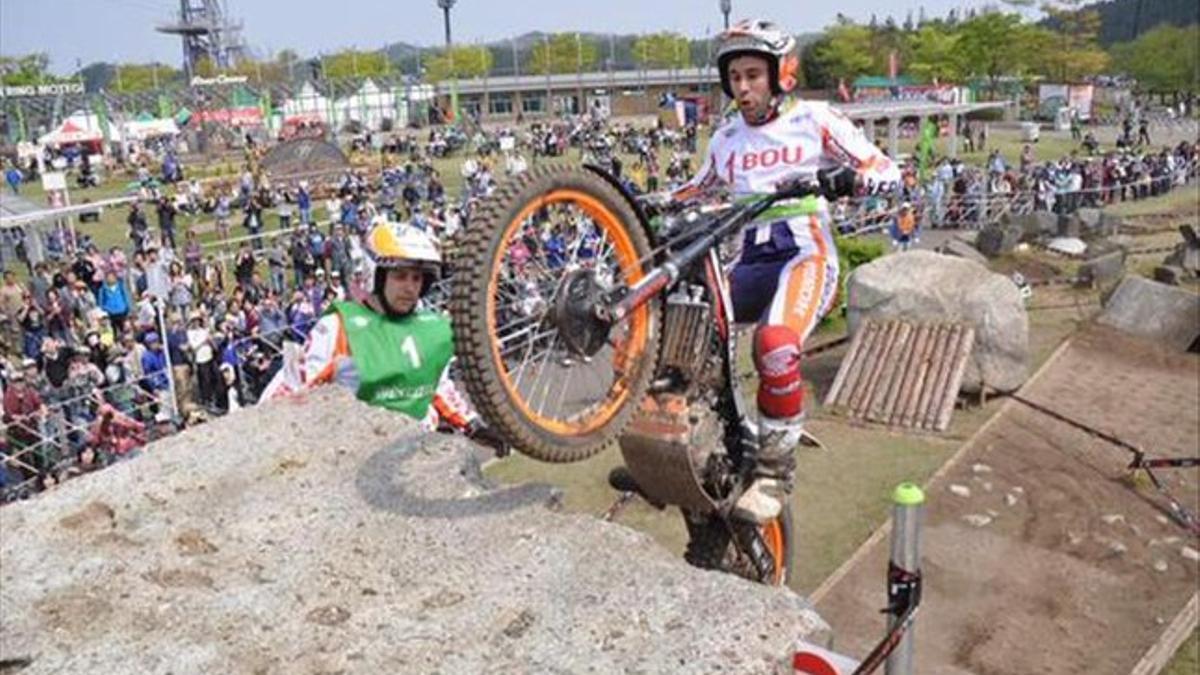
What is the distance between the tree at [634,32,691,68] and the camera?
4525 inches

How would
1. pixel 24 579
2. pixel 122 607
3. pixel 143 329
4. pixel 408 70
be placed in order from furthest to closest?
pixel 408 70 < pixel 143 329 < pixel 24 579 < pixel 122 607

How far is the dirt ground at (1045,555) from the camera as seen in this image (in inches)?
314

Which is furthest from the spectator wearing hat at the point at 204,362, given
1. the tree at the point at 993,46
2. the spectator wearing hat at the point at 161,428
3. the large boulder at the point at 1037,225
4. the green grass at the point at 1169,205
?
the tree at the point at 993,46

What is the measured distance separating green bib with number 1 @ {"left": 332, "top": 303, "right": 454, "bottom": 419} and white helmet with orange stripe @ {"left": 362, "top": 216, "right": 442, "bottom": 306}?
16cm

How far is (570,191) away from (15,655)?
8.21 feet

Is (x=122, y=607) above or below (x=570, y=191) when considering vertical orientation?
below

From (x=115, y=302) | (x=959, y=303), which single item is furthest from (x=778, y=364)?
(x=115, y=302)

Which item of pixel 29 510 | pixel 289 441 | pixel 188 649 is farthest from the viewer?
pixel 289 441

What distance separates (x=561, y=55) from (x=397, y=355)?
111833 millimetres

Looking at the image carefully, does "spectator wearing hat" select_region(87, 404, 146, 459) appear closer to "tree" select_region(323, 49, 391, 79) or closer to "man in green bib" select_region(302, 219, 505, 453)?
"man in green bib" select_region(302, 219, 505, 453)

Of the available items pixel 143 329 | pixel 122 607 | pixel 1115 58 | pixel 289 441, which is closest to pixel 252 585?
pixel 122 607

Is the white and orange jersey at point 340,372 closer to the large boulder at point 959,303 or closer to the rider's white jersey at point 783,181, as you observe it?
the rider's white jersey at point 783,181

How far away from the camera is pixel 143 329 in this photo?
14266mm

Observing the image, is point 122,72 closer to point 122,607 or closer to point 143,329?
point 143,329
